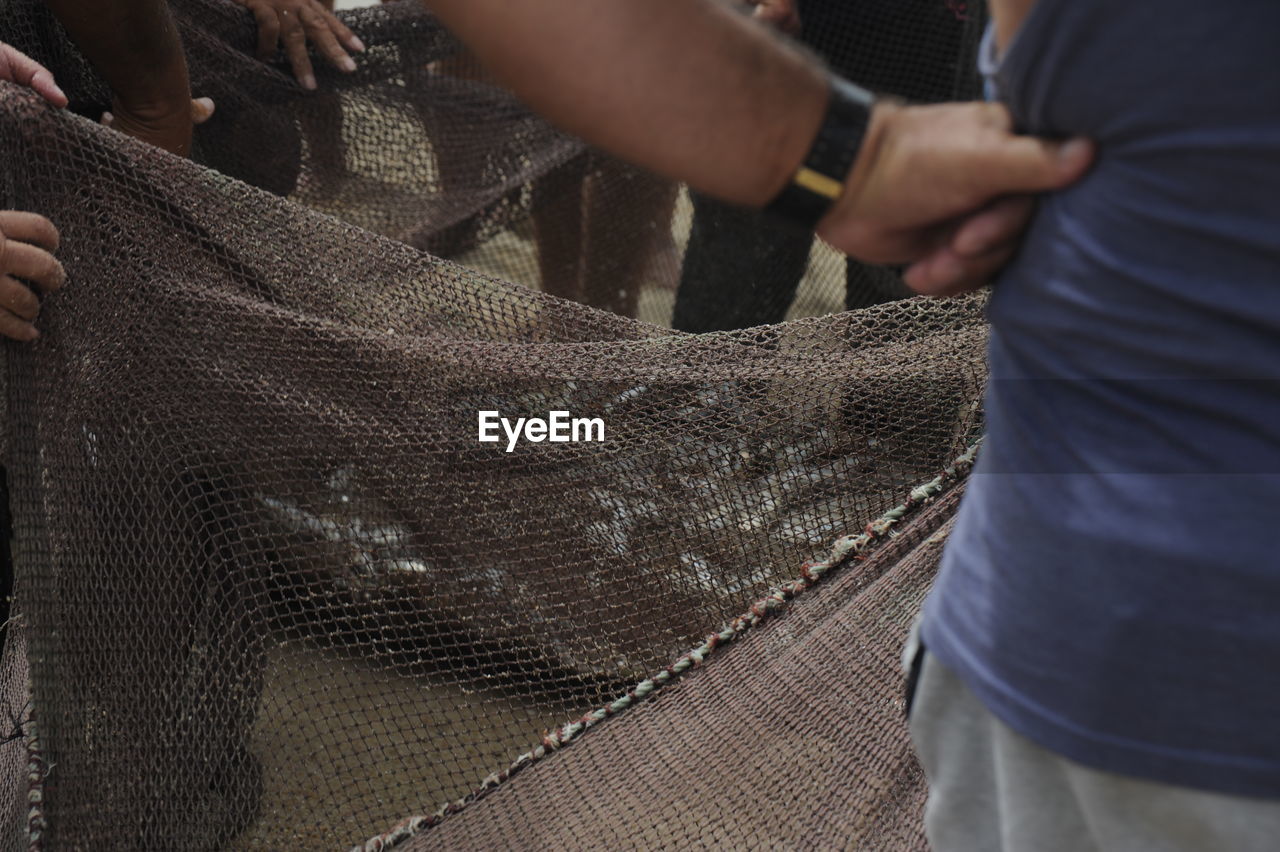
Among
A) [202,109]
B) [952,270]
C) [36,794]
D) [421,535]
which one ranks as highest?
[952,270]

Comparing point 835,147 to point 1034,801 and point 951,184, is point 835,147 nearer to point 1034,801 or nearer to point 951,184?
point 951,184

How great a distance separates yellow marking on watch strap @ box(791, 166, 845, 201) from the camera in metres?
0.53

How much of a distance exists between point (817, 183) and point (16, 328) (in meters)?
0.83

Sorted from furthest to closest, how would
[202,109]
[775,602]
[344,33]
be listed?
[344,33], [202,109], [775,602]

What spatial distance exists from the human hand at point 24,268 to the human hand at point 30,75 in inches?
5.2

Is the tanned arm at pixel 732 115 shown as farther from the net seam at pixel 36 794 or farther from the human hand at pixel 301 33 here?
the human hand at pixel 301 33

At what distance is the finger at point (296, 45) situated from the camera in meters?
1.85

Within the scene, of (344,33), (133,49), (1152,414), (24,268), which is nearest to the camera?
(1152,414)

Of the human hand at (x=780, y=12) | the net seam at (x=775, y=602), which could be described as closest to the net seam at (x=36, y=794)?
the net seam at (x=775, y=602)

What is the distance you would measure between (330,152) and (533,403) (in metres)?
1.03

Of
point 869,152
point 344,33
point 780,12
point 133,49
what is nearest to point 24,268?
point 133,49

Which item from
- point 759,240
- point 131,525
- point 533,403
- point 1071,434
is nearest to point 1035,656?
point 1071,434

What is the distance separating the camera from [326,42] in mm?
1903

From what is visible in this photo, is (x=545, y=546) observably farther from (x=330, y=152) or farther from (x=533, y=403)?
(x=330, y=152)
